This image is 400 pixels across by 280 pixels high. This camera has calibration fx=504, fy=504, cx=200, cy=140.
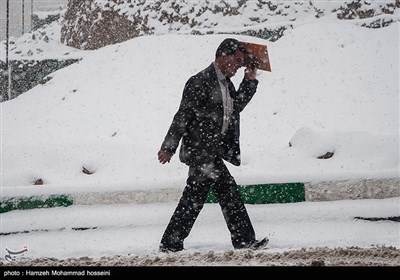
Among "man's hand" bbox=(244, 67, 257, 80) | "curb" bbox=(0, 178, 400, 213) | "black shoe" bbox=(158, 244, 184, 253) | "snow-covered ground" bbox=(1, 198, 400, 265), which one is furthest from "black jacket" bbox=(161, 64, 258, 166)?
"curb" bbox=(0, 178, 400, 213)

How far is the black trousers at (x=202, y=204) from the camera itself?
361 cm

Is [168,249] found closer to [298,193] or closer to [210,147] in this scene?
[210,147]

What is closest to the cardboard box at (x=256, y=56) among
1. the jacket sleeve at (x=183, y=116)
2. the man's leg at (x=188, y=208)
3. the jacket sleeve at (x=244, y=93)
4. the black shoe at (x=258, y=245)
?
the jacket sleeve at (x=244, y=93)

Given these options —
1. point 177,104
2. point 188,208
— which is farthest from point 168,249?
point 177,104

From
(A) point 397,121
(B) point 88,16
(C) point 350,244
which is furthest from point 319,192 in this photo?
(B) point 88,16

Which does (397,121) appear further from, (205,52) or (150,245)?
(150,245)

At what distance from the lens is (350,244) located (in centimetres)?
378

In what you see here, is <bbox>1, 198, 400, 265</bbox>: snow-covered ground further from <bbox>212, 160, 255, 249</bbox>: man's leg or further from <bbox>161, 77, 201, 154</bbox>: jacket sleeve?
<bbox>161, 77, 201, 154</bbox>: jacket sleeve

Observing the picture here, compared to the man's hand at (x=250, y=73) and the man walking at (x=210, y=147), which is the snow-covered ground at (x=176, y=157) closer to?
the man walking at (x=210, y=147)

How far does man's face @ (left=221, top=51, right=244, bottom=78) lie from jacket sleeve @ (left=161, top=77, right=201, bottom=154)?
0.24 meters

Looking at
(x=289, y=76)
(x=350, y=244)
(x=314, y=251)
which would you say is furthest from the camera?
(x=289, y=76)

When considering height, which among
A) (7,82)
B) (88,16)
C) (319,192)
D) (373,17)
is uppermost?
(373,17)

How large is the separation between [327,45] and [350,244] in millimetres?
6303

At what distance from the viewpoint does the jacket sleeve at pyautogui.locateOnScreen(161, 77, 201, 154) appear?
11.6 ft
